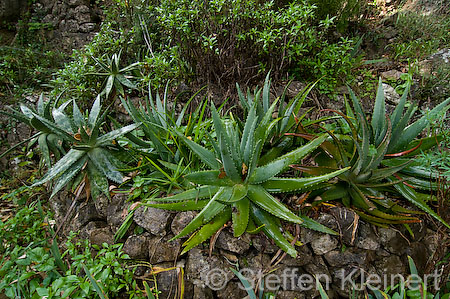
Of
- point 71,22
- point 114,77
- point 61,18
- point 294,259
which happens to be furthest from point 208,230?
point 61,18

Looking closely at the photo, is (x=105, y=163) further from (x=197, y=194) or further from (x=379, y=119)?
(x=379, y=119)

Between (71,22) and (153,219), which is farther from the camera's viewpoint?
(71,22)

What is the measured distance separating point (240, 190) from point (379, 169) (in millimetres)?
914

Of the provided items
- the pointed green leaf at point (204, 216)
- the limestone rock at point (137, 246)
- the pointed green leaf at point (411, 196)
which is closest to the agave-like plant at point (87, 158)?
the limestone rock at point (137, 246)

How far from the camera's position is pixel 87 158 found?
211 cm

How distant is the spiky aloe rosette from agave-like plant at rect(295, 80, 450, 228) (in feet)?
0.61

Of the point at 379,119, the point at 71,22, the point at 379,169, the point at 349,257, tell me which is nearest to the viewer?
the point at 379,169

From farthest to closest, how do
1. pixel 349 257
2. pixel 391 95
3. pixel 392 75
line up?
pixel 392 75 → pixel 391 95 → pixel 349 257

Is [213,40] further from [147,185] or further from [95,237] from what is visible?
[95,237]

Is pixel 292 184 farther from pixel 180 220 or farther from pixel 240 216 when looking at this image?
pixel 180 220

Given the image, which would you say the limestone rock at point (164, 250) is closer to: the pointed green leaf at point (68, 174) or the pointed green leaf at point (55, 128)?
the pointed green leaf at point (68, 174)

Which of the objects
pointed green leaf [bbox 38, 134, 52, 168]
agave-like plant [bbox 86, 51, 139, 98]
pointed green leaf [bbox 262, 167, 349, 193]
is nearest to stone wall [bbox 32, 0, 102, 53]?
agave-like plant [bbox 86, 51, 139, 98]

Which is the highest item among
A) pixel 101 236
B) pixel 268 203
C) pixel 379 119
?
pixel 379 119

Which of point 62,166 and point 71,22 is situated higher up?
point 71,22
